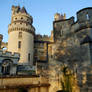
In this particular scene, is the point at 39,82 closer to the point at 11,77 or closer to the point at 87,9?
the point at 11,77

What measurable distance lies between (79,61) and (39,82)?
6121 mm

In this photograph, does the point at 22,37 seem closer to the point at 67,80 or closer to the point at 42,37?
the point at 42,37

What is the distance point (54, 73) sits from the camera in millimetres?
16359

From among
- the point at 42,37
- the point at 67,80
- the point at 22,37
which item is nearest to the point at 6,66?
the point at 67,80

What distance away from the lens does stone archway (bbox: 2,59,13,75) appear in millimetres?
21516

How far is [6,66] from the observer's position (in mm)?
21812

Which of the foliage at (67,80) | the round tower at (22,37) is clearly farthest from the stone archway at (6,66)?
the foliage at (67,80)

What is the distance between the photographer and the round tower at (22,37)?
31.1m

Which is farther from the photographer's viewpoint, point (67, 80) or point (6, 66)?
point (6, 66)

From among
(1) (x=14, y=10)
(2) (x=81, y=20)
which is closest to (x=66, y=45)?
(2) (x=81, y=20)

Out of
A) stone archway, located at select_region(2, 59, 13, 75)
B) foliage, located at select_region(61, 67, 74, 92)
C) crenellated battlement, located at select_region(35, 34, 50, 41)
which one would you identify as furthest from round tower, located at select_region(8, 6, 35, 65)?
foliage, located at select_region(61, 67, 74, 92)

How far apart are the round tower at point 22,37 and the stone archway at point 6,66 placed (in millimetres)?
7720

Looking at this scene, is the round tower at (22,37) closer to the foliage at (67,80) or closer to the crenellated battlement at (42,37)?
the crenellated battlement at (42,37)

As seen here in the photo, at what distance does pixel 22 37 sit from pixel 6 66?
40.0 ft
